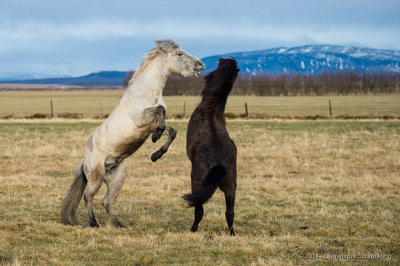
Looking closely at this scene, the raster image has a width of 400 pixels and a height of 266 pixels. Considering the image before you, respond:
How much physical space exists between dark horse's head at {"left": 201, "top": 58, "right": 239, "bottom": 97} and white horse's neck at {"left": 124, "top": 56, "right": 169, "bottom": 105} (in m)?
0.70

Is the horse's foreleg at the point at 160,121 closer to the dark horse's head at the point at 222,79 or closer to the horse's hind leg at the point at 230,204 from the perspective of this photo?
the dark horse's head at the point at 222,79

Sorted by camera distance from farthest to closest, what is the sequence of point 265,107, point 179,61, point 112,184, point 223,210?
1. point 265,107
2. point 223,210
3. point 112,184
4. point 179,61

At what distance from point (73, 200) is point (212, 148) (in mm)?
2575

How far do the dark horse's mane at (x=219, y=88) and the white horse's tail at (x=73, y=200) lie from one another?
2286 millimetres

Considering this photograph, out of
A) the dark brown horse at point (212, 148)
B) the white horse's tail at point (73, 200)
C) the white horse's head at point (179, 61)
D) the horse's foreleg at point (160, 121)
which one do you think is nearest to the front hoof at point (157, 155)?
the horse's foreleg at point (160, 121)

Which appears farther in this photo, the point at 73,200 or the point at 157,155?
the point at 73,200

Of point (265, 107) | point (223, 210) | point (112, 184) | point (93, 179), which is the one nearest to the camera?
point (93, 179)

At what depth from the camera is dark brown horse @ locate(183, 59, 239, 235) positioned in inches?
240

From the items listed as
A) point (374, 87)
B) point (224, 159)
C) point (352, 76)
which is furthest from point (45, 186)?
point (352, 76)

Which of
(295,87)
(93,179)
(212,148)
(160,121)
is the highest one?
(160,121)

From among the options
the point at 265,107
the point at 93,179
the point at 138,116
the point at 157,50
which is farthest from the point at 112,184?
the point at 265,107

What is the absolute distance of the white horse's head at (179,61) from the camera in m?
6.84

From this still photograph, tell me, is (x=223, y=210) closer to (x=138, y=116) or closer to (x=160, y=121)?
(x=160, y=121)

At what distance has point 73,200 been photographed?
7453mm
